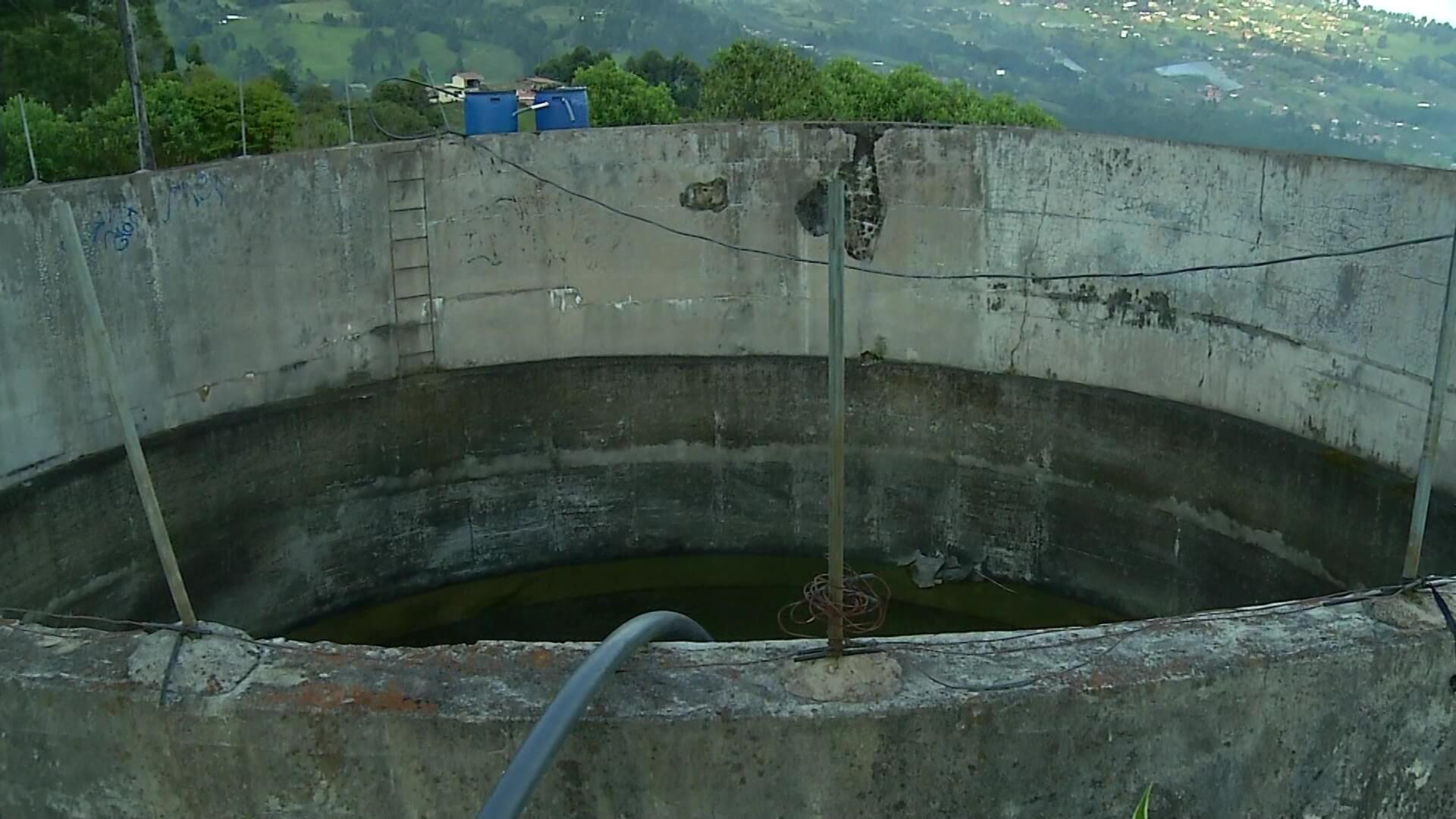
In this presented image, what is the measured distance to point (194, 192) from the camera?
32.0ft

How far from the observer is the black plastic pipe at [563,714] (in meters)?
2.96

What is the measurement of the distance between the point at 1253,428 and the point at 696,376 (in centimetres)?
467

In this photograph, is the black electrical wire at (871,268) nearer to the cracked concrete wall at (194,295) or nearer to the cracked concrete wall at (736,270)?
the cracked concrete wall at (736,270)

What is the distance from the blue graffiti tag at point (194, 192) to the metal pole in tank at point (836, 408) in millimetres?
7097

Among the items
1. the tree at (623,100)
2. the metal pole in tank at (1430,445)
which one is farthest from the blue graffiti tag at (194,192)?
the tree at (623,100)

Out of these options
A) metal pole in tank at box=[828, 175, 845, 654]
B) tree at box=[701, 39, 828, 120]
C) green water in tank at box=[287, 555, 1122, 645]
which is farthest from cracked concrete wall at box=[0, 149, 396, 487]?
tree at box=[701, 39, 828, 120]

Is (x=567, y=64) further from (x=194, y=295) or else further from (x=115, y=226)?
(x=115, y=226)

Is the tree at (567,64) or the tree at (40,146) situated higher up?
the tree at (567,64)

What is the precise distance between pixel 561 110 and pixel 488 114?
0.71m

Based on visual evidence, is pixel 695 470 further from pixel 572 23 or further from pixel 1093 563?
pixel 572 23

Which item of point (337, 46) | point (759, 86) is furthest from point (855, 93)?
point (337, 46)

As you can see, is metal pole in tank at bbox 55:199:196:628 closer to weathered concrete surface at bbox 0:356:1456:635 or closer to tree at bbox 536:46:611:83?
weathered concrete surface at bbox 0:356:1456:635

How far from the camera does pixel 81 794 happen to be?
3.97 metres

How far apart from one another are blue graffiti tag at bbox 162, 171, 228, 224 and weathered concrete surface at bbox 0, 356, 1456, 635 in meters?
1.68
